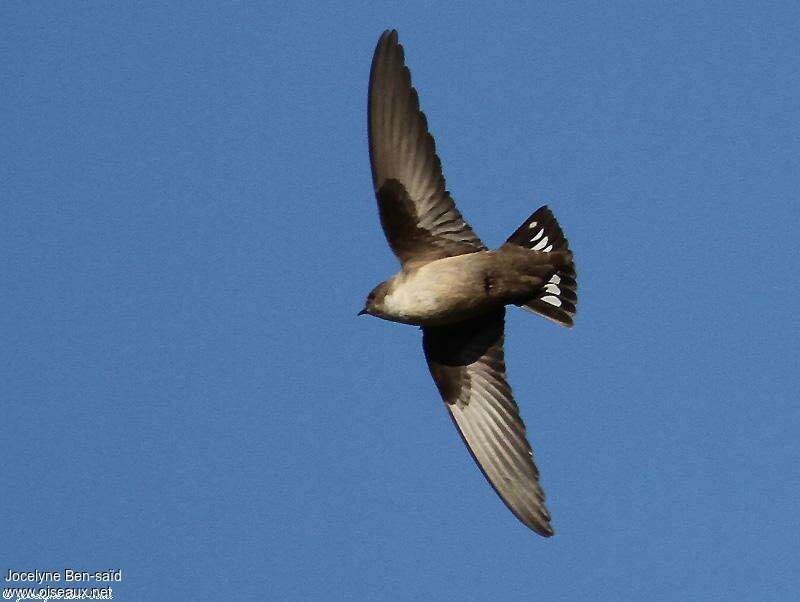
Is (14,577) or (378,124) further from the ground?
(378,124)

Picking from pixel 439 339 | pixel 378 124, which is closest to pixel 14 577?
pixel 439 339

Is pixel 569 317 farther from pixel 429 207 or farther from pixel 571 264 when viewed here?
pixel 429 207

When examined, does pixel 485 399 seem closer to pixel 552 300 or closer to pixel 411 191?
pixel 552 300

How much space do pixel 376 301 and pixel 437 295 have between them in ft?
1.55

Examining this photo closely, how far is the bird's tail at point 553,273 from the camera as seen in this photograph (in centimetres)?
1046

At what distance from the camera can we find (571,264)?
414 inches

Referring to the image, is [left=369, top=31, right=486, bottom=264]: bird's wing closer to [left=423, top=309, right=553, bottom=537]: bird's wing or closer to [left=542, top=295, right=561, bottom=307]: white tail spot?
[left=542, top=295, right=561, bottom=307]: white tail spot

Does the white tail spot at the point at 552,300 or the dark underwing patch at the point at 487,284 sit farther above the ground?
the dark underwing patch at the point at 487,284

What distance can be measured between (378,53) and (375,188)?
92 cm

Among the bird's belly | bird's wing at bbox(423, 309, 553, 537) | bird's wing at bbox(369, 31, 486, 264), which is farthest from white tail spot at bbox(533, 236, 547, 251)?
bird's wing at bbox(423, 309, 553, 537)

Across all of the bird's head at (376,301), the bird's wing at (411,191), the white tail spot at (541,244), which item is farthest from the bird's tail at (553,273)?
the bird's head at (376,301)

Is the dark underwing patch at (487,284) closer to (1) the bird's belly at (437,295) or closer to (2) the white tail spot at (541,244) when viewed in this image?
(1) the bird's belly at (437,295)

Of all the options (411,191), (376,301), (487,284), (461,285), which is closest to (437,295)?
(461,285)

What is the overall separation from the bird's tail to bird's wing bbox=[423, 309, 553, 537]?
14.0 inches
